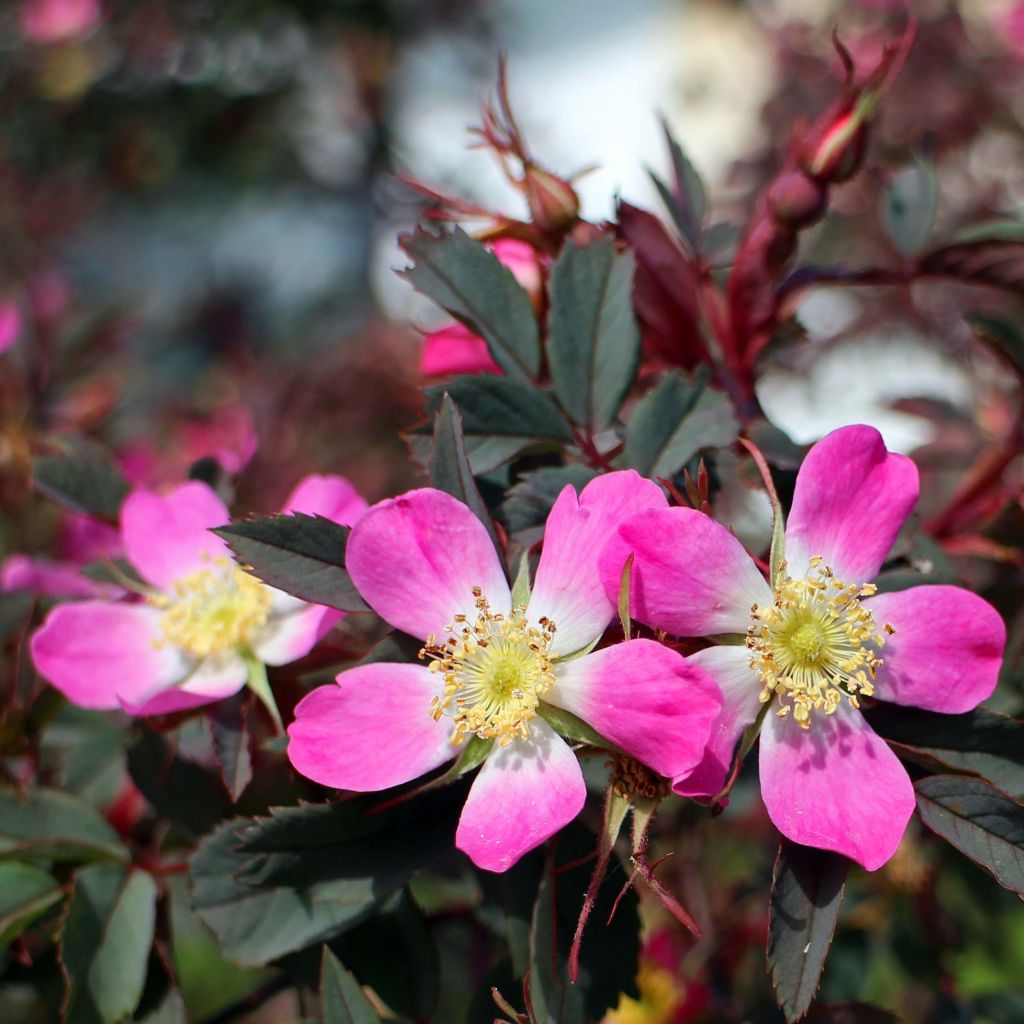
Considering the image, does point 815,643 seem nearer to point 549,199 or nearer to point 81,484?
point 549,199

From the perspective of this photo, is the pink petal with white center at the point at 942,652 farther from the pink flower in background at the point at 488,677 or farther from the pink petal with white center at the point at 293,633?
the pink petal with white center at the point at 293,633

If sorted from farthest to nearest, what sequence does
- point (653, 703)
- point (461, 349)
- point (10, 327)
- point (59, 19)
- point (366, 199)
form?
1. point (366, 199)
2. point (59, 19)
3. point (10, 327)
4. point (461, 349)
5. point (653, 703)

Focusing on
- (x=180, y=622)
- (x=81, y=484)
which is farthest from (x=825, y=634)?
(x=81, y=484)

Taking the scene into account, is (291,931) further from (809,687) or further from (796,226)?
(796,226)

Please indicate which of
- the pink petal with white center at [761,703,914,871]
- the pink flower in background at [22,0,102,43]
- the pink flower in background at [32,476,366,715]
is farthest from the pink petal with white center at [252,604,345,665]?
the pink flower in background at [22,0,102,43]

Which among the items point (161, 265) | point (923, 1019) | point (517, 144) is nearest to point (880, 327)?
point (923, 1019)

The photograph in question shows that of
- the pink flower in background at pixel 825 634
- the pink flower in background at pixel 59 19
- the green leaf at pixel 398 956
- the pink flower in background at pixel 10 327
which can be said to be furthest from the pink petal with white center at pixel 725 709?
the pink flower in background at pixel 59 19
